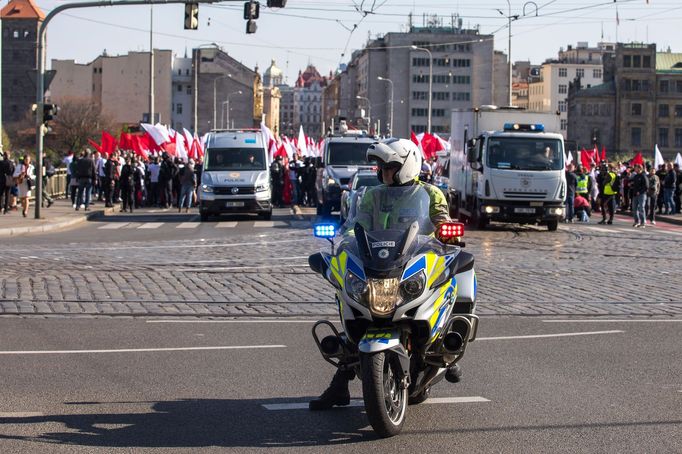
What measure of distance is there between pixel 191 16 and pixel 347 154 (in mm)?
8036

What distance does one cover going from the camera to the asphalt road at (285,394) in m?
6.75

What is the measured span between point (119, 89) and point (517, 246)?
419 ft

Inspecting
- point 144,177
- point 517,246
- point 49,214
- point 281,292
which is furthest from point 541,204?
point 144,177

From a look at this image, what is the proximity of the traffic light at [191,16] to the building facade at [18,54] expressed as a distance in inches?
4853

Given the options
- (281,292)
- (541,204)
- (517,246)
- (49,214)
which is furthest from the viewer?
(49,214)

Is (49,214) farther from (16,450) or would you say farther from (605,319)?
(16,450)

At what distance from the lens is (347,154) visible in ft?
119

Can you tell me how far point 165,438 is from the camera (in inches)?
268

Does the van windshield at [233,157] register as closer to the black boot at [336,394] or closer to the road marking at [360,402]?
the road marking at [360,402]

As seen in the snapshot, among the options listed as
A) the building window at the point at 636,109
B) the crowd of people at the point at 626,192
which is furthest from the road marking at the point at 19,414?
the building window at the point at 636,109

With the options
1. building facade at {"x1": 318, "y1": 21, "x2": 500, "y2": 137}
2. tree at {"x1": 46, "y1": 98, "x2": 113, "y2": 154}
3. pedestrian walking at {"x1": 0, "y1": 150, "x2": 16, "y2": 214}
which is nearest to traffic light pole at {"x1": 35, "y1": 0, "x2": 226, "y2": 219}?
pedestrian walking at {"x1": 0, "y1": 150, "x2": 16, "y2": 214}

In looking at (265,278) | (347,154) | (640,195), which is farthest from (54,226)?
(640,195)

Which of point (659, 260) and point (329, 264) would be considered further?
point (659, 260)

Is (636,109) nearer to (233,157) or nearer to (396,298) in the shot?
(233,157)
